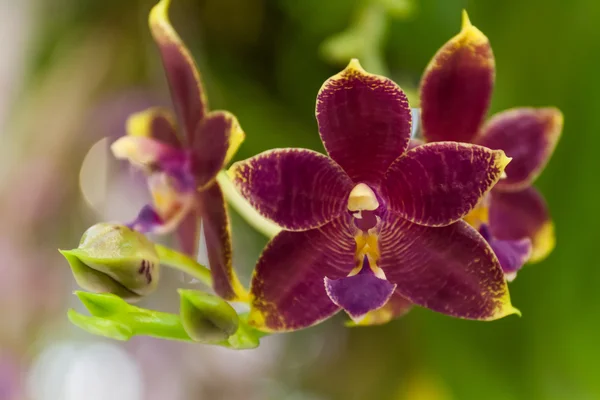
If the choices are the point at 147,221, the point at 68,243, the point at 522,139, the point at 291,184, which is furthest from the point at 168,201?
the point at 68,243

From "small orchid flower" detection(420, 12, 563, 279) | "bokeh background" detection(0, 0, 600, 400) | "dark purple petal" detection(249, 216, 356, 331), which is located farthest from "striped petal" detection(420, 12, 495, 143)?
"bokeh background" detection(0, 0, 600, 400)

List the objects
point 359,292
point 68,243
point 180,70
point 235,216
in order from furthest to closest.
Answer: point 68,243, point 235,216, point 180,70, point 359,292

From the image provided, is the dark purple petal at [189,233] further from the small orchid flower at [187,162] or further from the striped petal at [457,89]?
the striped petal at [457,89]

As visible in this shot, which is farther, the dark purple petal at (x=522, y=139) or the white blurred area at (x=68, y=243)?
the white blurred area at (x=68, y=243)

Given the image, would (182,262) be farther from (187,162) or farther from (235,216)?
(235,216)

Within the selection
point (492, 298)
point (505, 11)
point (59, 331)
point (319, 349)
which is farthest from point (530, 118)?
point (59, 331)

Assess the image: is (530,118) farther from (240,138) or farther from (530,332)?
(530,332)

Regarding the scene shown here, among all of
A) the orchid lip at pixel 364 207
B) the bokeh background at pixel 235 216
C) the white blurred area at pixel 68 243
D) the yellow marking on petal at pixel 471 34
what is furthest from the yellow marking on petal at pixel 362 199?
the white blurred area at pixel 68 243

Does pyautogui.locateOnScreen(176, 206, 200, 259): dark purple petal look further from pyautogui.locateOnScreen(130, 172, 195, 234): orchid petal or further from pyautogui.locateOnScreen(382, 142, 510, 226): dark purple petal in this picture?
pyautogui.locateOnScreen(382, 142, 510, 226): dark purple petal
